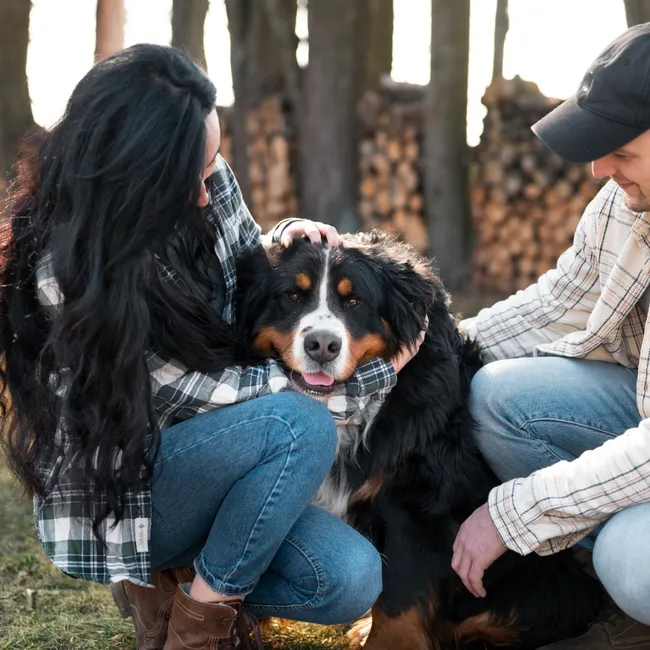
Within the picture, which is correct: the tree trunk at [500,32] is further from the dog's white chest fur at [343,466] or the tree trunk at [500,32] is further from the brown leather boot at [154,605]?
the brown leather boot at [154,605]

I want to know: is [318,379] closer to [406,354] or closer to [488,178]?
[406,354]

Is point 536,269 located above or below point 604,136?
below

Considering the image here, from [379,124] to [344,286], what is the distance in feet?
14.7

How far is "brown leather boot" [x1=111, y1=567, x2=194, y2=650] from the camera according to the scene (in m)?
2.52

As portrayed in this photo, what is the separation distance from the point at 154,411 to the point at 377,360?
77cm

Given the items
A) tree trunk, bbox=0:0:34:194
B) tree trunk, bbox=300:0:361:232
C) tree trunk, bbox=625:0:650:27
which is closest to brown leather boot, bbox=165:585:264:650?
tree trunk, bbox=625:0:650:27

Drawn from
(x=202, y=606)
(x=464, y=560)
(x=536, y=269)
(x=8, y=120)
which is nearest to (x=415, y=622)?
(x=464, y=560)

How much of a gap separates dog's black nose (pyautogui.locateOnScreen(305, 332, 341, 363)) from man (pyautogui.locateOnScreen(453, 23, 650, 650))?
46 centimetres

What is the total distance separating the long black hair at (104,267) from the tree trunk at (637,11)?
338 cm

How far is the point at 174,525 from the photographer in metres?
2.37

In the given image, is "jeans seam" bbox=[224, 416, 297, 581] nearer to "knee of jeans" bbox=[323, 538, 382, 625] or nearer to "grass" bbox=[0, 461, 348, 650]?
"knee of jeans" bbox=[323, 538, 382, 625]

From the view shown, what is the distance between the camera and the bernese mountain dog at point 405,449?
2.67m

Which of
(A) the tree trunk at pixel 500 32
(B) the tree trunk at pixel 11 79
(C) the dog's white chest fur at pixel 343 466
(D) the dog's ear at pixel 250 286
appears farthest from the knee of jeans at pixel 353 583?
(A) the tree trunk at pixel 500 32

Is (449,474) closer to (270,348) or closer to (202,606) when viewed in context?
(270,348)
